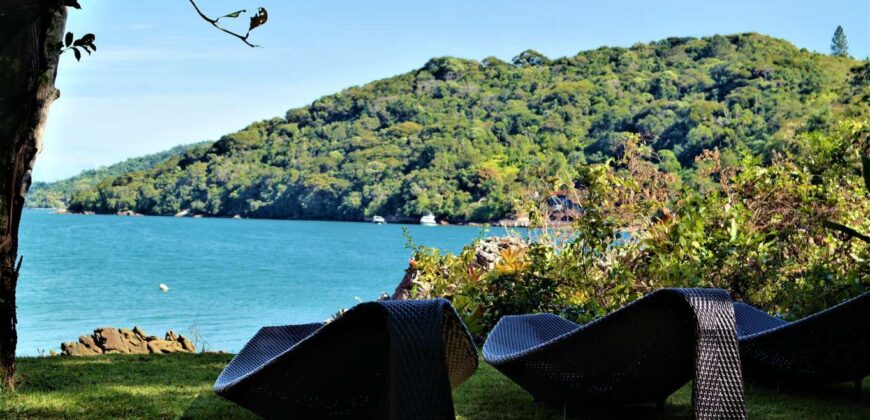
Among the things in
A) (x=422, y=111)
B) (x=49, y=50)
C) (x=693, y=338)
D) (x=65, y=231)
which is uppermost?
(x=422, y=111)

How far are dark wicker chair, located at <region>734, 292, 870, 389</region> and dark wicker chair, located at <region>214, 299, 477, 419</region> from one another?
1.37 m

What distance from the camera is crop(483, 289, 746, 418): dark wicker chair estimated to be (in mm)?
2650

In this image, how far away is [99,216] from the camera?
8538cm

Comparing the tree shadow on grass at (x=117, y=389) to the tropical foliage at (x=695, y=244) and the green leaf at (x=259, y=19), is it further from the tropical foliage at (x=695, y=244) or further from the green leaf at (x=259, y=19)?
the tropical foliage at (x=695, y=244)

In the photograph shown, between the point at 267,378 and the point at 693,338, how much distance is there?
1.41 meters

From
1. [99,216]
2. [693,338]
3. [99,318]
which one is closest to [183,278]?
[99,318]

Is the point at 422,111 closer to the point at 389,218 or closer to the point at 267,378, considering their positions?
the point at 389,218

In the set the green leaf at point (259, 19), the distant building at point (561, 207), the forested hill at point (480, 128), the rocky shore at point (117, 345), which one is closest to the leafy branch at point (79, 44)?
the green leaf at point (259, 19)

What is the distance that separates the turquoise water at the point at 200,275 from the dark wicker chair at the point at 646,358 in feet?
29.7

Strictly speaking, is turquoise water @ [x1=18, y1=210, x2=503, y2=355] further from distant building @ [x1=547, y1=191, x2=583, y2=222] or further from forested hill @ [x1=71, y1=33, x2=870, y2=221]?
distant building @ [x1=547, y1=191, x2=583, y2=222]

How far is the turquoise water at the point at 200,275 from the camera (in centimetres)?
2073

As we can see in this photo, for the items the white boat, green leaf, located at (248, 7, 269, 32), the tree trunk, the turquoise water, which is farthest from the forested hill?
green leaf, located at (248, 7, 269, 32)

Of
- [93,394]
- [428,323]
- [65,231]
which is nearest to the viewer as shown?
[428,323]

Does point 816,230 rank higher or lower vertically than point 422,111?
lower
